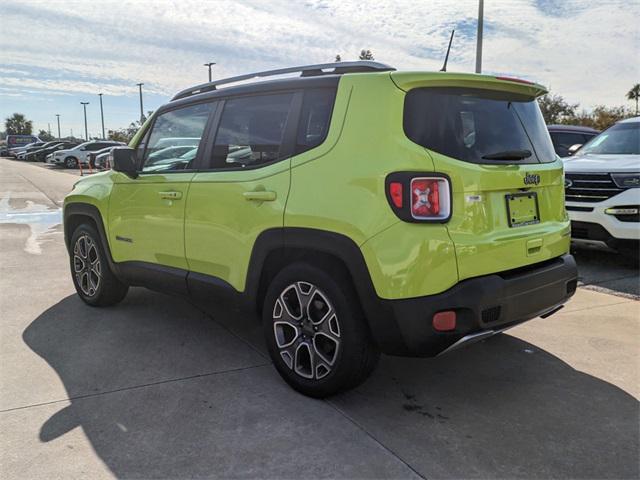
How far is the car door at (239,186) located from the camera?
10.8ft

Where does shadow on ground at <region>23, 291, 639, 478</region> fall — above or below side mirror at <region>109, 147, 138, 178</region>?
below

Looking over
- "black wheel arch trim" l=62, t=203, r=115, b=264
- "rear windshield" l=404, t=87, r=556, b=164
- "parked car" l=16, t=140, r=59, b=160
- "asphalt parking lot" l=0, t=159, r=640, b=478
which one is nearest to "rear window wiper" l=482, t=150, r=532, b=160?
"rear windshield" l=404, t=87, r=556, b=164

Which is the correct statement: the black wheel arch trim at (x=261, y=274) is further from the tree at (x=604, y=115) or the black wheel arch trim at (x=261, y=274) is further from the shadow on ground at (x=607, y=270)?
the tree at (x=604, y=115)

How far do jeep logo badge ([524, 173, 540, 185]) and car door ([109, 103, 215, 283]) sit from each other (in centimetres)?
217

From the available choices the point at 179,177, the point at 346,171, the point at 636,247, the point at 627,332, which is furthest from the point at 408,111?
the point at 636,247

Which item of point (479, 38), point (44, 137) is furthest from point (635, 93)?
point (44, 137)

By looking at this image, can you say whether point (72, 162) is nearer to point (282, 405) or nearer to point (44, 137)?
point (282, 405)

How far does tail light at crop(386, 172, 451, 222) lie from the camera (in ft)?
8.92

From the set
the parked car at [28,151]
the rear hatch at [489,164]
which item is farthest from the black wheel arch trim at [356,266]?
the parked car at [28,151]

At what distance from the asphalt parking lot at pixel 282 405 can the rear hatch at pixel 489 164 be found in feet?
2.79

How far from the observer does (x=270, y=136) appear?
3.43 metres

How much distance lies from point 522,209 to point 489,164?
0.37m

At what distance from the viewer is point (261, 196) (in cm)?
331

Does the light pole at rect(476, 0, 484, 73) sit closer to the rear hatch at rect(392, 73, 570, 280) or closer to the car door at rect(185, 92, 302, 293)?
the rear hatch at rect(392, 73, 570, 280)
